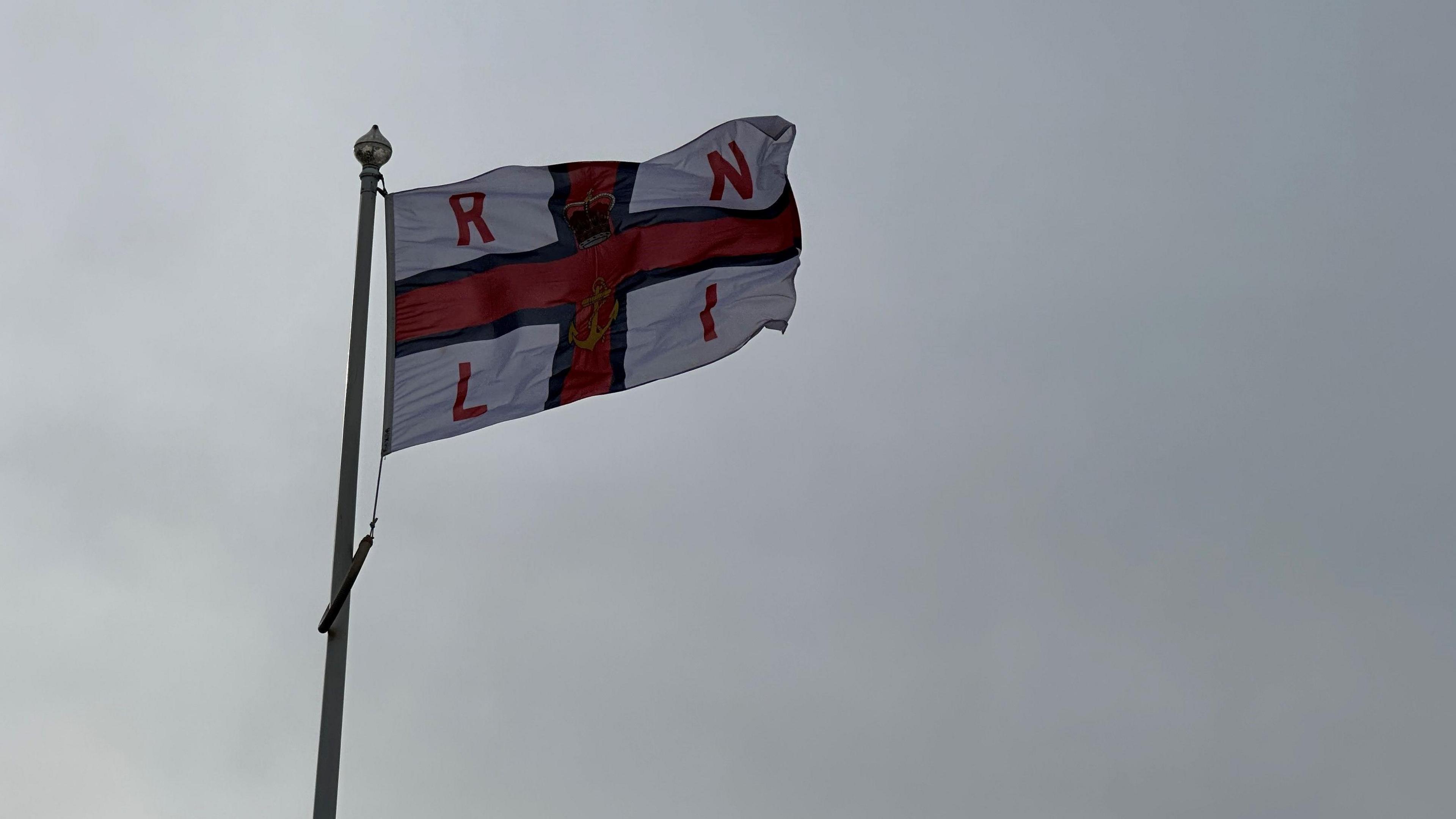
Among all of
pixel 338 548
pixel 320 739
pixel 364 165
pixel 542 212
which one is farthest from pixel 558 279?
pixel 320 739

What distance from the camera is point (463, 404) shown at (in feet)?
49.6

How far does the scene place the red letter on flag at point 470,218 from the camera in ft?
52.7

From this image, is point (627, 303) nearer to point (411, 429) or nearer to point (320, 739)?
point (411, 429)

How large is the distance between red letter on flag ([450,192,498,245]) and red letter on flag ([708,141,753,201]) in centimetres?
277

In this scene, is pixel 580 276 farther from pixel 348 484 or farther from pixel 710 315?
pixel 348 484

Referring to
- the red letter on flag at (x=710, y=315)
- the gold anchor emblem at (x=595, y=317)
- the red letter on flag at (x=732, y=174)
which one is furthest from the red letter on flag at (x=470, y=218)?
the red letter on flag at (x=732, y=174)

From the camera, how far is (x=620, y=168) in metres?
17.5

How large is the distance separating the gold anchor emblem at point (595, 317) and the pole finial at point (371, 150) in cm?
256

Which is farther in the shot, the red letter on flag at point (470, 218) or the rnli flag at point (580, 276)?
the red letter on flag at point (470, 218)

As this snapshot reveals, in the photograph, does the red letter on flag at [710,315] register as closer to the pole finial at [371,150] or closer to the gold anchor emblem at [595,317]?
the gold anchor emblem at [595,317]

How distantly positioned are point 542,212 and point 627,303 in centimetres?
132

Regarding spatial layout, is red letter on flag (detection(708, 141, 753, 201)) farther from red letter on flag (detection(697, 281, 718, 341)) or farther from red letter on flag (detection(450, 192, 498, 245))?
red letter on flag (detection(450, 192, 498, 245))

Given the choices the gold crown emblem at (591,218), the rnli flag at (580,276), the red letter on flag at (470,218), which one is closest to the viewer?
the rnli flag at (580,276)

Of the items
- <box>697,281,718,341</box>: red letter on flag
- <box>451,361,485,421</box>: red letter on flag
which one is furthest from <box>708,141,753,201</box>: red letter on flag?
<box>451,361,485,421</box>: red letter on flag
